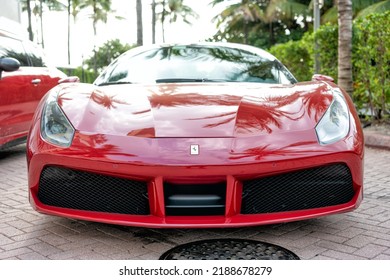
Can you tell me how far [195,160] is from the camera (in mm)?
2619

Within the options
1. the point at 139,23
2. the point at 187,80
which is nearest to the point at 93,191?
the point at 187,80

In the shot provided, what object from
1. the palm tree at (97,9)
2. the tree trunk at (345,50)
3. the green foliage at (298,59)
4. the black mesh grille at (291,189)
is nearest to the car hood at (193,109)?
the black mesh grille at (291,189)

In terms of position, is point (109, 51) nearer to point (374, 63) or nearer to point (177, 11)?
point (177, 11)

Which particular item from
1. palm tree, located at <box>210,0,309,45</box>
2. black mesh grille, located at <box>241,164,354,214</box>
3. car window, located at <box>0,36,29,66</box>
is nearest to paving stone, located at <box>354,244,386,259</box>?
black mesh grille, located at <box>241,164,354,214</box>

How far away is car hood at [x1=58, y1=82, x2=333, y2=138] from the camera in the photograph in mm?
2801

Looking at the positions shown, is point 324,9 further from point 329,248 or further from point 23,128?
point 329,248

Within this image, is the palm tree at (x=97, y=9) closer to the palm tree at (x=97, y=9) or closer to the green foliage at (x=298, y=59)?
the palm tree at (x=97, y=9)

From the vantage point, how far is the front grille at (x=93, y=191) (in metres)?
2.74

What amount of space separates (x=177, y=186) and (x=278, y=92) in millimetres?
1040

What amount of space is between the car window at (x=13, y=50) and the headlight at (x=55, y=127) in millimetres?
2862

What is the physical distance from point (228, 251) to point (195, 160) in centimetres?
51

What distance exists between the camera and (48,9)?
48844 millimetres

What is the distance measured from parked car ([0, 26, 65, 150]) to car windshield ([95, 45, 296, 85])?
1714 mm

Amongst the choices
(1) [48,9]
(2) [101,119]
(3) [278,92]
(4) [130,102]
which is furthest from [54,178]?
(1) [48,9]
